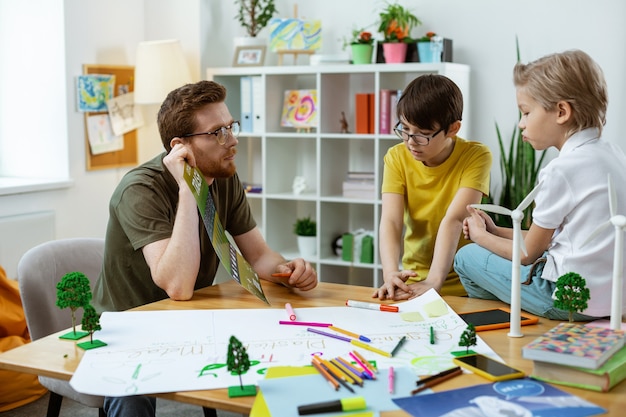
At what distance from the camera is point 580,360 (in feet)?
4.54

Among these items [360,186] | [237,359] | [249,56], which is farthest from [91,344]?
[249,56]

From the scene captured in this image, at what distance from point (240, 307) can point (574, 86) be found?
0.96 meters

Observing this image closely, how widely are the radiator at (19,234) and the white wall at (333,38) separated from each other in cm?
6

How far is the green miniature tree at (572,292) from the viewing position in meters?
1.66

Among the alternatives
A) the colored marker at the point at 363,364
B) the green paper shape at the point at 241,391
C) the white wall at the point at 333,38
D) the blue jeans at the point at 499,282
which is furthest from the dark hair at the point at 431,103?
the white wall at the point at 333,38

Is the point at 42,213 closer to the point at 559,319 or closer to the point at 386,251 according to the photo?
the point at 386,251

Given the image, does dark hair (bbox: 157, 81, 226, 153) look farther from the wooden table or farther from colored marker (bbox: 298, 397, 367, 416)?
colored marker (bbox: 298, 397, 367, 416)

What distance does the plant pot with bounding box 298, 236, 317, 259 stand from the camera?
439cm

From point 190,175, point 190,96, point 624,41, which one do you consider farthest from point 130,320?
point 624,41

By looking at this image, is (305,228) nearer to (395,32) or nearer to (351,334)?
(395,32)

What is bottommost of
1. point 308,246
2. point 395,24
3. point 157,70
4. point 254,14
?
point 308,246

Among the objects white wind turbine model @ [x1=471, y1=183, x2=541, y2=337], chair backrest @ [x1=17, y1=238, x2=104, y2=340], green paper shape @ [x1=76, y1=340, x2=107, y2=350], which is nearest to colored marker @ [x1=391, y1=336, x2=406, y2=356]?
white wind turbine model @ [x1=471, y1=183, x2=541, y2=337]

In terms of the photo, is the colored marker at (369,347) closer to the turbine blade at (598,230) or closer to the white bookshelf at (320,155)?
the turbine blade at (598,230)

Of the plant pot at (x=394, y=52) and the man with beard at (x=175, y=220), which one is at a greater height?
the plant pot at (x=394, y=52)
